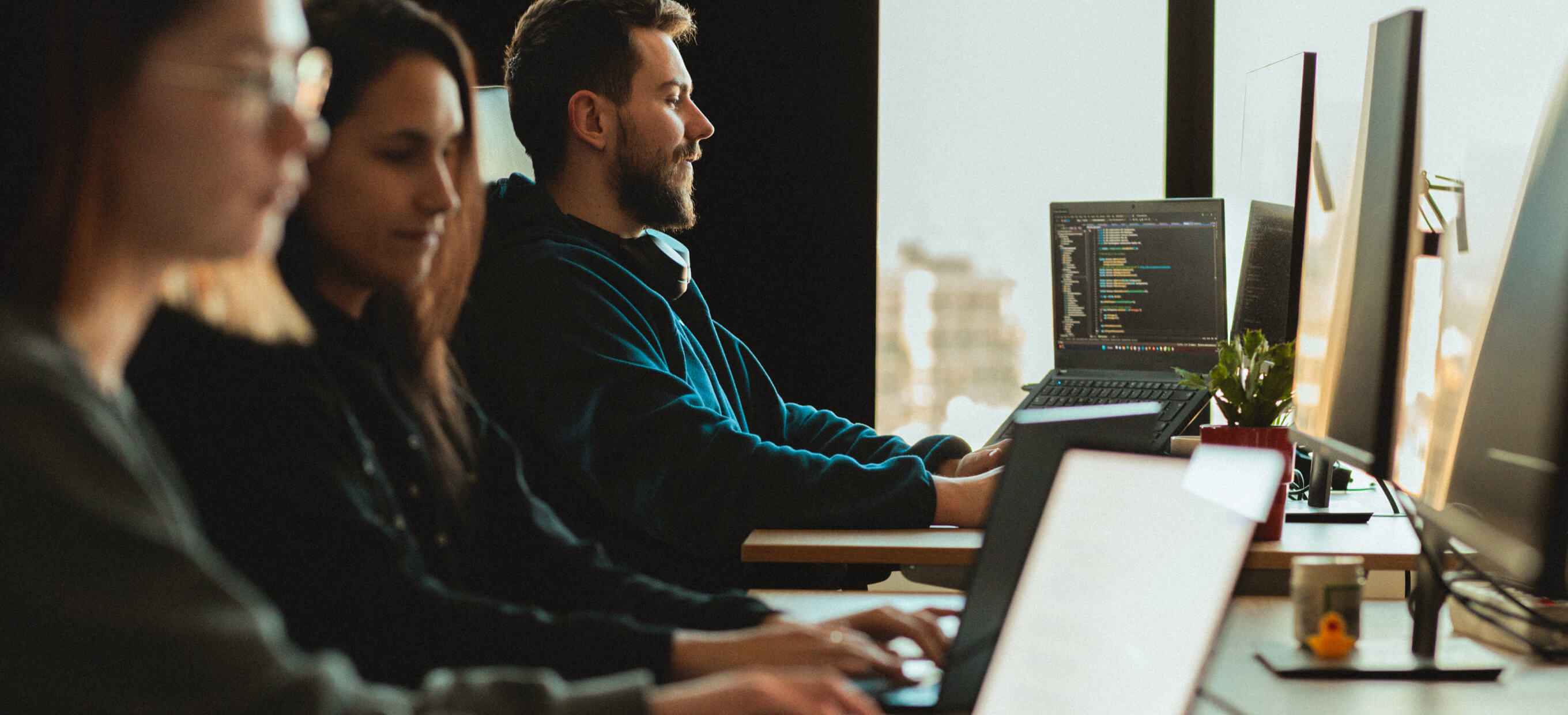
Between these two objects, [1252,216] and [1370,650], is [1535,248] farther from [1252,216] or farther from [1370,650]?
[1252,216]

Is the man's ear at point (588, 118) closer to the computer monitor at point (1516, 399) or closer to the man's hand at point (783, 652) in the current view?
the man's hand at point (783, 652)

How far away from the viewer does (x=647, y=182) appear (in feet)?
6.84

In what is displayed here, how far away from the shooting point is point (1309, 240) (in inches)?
63.6

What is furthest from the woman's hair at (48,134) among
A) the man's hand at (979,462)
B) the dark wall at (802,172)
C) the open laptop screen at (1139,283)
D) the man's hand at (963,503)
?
the dark wall at (802,172)

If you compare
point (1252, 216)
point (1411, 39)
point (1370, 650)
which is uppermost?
point (1411, 39)

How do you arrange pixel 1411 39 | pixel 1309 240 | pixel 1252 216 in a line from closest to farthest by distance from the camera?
pixel 1411 39 < pixel 1309 240 < pixel 1252 216

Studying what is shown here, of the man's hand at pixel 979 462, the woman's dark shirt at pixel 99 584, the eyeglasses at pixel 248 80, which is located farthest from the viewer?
the man's hand at pixel 979 462

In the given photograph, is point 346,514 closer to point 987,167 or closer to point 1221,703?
point 1221,703

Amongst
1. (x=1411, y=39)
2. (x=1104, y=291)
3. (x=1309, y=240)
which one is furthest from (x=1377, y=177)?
(x=1104, y=291)

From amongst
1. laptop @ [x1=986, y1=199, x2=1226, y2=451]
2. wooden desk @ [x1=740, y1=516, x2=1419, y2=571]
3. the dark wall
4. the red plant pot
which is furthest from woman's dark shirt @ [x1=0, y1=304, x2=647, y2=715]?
the dark wall

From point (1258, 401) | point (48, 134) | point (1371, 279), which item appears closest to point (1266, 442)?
point (1258, 401)

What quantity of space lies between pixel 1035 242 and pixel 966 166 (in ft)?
0.87

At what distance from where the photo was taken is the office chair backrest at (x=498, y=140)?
2398mm

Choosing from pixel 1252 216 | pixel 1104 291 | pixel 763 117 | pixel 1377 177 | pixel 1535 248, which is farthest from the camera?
pixel 763 117
